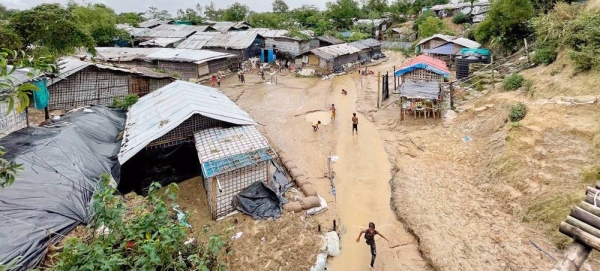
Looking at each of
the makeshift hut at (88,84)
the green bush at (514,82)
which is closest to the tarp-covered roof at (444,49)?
the green bush at (514,82)

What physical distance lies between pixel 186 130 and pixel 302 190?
5185 millimetres

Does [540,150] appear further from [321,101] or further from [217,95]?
[321,101]

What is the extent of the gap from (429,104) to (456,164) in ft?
23.0

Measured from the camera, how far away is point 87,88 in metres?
19.2

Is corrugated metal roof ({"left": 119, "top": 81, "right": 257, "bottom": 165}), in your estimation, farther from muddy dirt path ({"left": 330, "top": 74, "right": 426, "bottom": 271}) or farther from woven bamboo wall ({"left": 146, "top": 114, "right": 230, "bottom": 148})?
muddy dirt path ({"left": 330, "top": 74, "right": 426, "bottom": 271})

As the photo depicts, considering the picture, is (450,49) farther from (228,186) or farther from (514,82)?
(228,186)

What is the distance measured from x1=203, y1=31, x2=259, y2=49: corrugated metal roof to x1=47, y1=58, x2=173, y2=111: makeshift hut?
17357 millimetres

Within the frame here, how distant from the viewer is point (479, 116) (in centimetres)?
1777

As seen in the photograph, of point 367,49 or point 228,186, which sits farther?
point 367,49

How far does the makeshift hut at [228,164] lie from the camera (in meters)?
10.7

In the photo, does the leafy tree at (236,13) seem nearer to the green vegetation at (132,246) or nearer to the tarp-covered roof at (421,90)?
the tarp-covered roof at (421,90)

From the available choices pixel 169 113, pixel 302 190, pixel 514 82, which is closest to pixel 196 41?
pixel 169 113

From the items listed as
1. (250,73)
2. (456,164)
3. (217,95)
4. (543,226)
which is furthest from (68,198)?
(250,73)

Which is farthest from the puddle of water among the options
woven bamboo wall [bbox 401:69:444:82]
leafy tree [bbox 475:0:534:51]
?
leafy tree [bbox 475:0:534:51]
